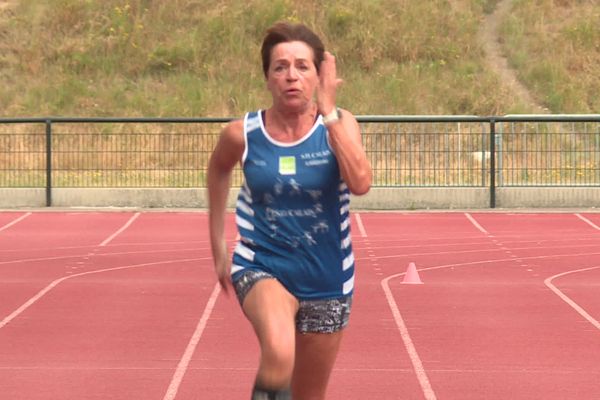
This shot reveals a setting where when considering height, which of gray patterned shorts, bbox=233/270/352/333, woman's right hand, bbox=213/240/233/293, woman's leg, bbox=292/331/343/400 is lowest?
woman's leg, bbox=292/331/343/400

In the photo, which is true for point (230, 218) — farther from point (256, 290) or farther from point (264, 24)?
point (264, 24)

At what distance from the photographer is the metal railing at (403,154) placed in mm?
21906

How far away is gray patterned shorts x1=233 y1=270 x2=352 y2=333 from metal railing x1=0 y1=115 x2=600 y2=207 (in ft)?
53.3

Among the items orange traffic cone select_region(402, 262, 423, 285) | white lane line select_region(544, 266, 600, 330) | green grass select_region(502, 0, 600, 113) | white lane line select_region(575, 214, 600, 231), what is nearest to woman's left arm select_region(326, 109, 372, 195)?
white lane line select_region(544, 266, 600, 330)

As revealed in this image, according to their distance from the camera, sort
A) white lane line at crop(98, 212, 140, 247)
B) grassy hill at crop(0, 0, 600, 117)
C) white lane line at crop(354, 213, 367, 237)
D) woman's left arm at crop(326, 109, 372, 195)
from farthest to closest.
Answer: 1. grassy hill at crop(0, 0, 600, 117)
2. white lane line at crop(354, 213, 367, 237)
3. white lane line at crop(98, 212, 140, 247)
4. woman's left arm at crop(326, 109, 372, 195)

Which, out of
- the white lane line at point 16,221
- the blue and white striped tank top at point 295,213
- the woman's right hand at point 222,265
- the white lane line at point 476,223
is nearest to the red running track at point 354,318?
the white lane line at point 476,223

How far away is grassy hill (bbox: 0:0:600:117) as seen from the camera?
113 feet

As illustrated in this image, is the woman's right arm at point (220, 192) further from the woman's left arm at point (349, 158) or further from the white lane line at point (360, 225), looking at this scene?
the white lane line at point (360, 225)

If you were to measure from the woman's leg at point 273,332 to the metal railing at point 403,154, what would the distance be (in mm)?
16385

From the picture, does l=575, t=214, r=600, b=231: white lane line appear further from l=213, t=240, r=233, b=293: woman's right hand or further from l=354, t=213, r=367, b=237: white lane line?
l=213, t=240, r=233, b=293: woman's right hand

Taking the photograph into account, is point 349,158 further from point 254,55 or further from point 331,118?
point 254,55

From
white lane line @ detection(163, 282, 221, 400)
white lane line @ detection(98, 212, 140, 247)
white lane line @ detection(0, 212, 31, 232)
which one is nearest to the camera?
white lane line @ detection(163, 282, 221, 400)

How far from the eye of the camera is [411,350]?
9.51 metres

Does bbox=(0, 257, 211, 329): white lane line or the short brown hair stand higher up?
the short brown hair
